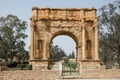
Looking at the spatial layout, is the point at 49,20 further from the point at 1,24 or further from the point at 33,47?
the point at 1,24

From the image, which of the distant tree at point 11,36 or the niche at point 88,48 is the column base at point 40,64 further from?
the distant tree at point 11,36

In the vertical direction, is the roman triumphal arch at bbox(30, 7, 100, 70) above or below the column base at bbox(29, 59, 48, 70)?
above

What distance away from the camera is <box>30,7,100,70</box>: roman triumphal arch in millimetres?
35312

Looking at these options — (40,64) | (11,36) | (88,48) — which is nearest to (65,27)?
(88,48)

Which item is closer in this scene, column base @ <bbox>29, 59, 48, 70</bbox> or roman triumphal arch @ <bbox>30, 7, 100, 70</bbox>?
column base @ <bbox>29, 59, 48, 70</bbox>

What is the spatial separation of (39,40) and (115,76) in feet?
41.5

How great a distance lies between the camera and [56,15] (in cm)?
3594

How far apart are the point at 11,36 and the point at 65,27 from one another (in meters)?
21.3

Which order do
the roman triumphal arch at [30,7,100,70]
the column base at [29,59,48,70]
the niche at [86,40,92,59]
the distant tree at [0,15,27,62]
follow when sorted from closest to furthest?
the column base at [29,59,48,70]
the roman triumphal arch at [30,7,100,70]
the niche at [86,40,92,59]
the distant tree at [0,15,27,62]

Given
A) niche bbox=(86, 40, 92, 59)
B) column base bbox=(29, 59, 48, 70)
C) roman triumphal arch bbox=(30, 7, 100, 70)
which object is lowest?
column base bbox=(29, 59, 48, 70)

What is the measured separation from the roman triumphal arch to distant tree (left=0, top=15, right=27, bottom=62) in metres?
19.8

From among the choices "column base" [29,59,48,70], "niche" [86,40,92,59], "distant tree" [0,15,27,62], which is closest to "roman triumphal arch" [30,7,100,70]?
"niche" [86,40,92,59]

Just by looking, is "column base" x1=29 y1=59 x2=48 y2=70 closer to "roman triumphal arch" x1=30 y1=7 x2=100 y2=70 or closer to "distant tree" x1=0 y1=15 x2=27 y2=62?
"roman triumphal arch" x1=30 y1=7 x2=100 y2=70

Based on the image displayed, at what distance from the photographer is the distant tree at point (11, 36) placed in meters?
54.7
